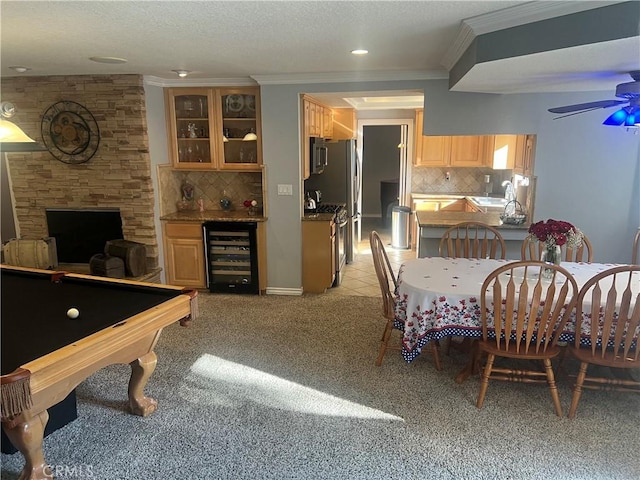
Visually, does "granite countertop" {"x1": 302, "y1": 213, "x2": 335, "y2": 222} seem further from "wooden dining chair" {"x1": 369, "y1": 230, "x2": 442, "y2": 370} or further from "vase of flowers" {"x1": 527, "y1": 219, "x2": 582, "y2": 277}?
"vase of flowers" {"x1": 527, "y1": 219, "x2": 582, "y2": 277}

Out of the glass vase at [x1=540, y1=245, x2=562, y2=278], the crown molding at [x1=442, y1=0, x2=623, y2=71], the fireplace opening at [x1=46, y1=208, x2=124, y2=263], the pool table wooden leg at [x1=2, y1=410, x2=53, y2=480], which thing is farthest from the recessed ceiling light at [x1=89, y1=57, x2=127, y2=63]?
the glass vase at [x1=540, y1=245, x2=562, y2=278]

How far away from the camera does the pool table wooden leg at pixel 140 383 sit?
275 centimetres

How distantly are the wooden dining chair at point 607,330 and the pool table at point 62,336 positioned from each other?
7.42ft

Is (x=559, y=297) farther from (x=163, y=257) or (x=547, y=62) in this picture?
(x=163, y=257)

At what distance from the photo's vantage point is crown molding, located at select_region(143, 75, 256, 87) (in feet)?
15.7

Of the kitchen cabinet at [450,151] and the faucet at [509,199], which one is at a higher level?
the kitchen cabinet at [450,151]

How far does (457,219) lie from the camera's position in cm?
455

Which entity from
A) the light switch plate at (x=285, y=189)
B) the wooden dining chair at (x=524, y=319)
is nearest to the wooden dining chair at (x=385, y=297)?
the wooden dining chair at (x=524, y=319)

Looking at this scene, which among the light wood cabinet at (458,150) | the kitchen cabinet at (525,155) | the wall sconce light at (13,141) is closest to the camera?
the wall sconce light at (13,141)

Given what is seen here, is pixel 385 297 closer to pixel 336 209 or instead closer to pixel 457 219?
pixel 457 219

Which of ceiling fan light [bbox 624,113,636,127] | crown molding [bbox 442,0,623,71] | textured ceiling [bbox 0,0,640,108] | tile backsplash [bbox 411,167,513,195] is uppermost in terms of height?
textured ceiling [bbox 0,0,640,108]

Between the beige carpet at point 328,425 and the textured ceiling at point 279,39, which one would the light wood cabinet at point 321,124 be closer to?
the textured ceiling at point 279,39

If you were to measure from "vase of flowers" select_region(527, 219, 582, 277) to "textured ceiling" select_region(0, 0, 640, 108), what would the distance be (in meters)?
0.98

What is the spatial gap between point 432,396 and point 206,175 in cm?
373
